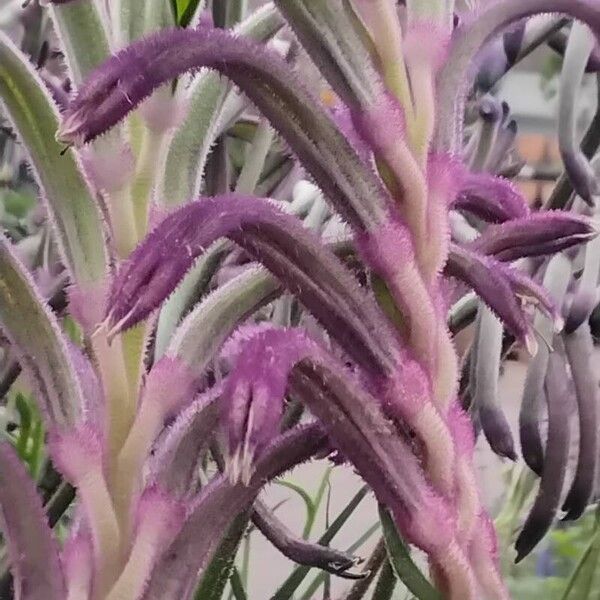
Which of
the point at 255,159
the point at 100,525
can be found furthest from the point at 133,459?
the point at 255,159

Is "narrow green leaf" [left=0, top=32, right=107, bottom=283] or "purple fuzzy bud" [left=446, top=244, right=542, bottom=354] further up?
"narrow green leaf" [left=0, top=32, right=107, bottom=283]

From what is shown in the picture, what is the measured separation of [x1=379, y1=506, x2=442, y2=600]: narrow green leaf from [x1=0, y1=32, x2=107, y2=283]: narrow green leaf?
0.39 feet

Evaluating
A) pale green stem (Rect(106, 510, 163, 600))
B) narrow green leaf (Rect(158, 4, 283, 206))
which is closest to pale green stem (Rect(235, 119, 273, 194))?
narrow green leaf (Rect(158, 4, 283, 206))

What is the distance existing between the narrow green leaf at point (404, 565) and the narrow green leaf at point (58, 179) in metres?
0.12

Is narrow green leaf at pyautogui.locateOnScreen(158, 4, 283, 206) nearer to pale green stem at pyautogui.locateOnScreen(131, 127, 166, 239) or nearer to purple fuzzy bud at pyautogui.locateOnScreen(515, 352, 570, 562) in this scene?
pale green stem at pyautogui.locateOnScreen(131, 127, 166, 239)

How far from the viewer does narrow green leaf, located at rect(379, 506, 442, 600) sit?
0.78 feet

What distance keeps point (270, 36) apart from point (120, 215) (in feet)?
0.34

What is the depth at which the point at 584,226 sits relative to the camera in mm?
279

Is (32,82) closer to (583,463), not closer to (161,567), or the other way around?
(161,567)

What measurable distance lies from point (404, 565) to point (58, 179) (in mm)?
158

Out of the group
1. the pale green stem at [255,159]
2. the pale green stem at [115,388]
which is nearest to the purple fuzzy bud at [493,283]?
the pale green stem at [115,388]

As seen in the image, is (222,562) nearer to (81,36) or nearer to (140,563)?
(140,563)

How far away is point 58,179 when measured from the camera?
0.29 metres

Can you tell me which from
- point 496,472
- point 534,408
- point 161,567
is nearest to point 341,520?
point 534,408
